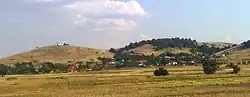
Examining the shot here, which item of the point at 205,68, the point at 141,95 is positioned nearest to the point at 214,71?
the point at 205,68

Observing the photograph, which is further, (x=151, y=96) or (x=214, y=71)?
(x=214, y=71)

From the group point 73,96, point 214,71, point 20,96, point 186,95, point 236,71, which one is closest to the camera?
point 186,95

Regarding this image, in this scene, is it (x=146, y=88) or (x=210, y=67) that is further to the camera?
(x=210, y=67)

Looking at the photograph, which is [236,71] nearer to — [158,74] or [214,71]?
[214,71]

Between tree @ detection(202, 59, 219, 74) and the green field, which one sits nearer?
the green field

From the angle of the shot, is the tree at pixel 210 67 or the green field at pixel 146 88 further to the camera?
the tree at pixel 210 67

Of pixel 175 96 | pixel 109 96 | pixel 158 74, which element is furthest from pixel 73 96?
pixel 158 74

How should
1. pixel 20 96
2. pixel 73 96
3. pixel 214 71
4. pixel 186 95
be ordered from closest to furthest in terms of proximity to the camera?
pixel 186 95, pixel 73 96, pixel 20 96, pixel 214 71

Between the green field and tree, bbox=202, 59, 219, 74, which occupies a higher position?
tree, bbox=202, 59, 219, 74

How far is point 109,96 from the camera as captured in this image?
5247cm

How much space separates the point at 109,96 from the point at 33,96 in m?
11.5

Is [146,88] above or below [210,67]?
below

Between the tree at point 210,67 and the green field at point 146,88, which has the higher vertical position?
the tree at point 210,67

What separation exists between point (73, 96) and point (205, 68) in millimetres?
73734
